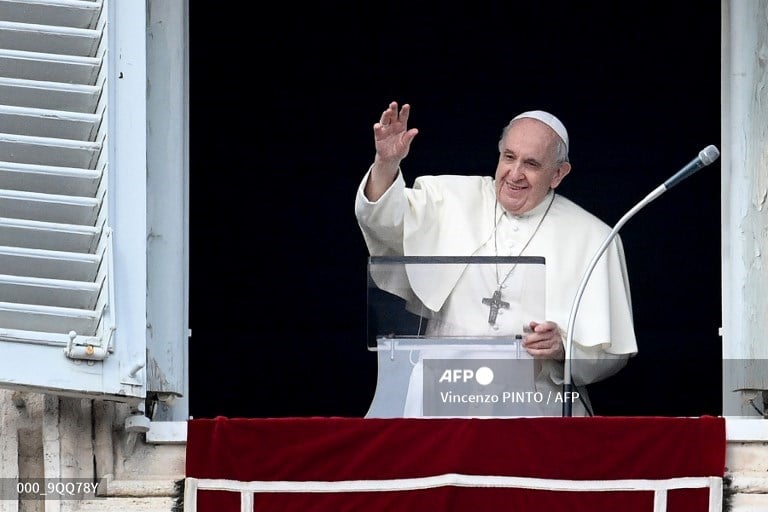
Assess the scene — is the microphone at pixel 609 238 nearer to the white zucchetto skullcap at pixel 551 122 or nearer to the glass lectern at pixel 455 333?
the glass lectern at pixel 455 333

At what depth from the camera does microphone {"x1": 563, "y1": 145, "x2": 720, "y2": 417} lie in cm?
579

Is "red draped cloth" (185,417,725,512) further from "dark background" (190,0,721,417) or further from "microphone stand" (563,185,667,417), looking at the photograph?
"dark background" (190,0,721,417)

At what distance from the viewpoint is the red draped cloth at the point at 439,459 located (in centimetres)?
577

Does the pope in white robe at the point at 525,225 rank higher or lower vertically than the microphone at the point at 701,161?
lower

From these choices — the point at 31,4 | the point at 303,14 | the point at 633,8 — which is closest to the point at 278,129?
the point at 303,14

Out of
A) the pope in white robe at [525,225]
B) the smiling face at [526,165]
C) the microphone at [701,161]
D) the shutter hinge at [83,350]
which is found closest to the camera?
the shutter hinge at [83,350]

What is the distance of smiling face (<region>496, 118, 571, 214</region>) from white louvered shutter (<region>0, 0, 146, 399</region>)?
134 cm

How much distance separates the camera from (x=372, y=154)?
336 inches

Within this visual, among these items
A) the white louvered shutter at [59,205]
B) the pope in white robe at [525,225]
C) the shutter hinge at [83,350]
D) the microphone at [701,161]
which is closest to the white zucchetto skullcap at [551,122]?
the pope in white robe at [525,225]

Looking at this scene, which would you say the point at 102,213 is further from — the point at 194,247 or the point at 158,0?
the point at 194,247

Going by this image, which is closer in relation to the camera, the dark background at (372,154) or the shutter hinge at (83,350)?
the shutter hinge at (83,350)

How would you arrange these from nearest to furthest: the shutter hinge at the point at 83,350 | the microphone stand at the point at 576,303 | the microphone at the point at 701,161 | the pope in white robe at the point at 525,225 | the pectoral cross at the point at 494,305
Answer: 1. the shutter hinge at the point at 83,350
2. the microphone at the point at 701,161
3. the microphone stand at the point at 576,303
4. the pectoral cross at the point at 494,305
5. the pope in white robe at the point at 525,225

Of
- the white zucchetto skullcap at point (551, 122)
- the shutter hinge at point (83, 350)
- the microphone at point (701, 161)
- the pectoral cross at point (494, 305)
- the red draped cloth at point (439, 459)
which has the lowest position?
the red draped cloth at point (439, 459)

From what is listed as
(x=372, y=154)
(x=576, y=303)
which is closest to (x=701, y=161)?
(x=576, y=303)
